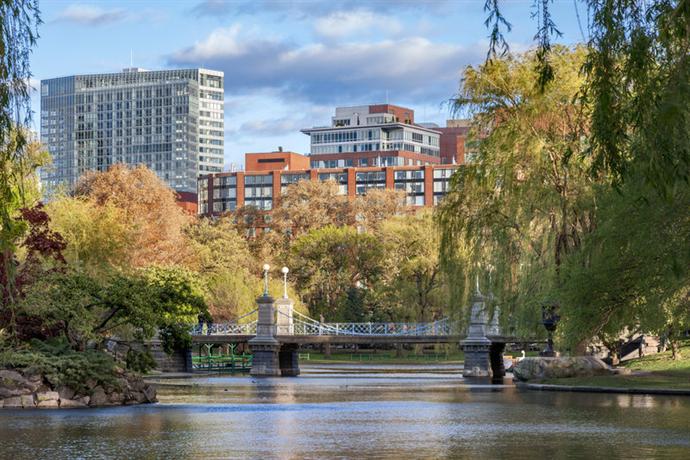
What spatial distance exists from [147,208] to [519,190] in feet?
169

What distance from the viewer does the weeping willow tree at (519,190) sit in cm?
4544

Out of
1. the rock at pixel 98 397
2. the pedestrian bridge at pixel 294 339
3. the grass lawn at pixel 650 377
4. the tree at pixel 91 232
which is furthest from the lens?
the tree at pixel 91 232

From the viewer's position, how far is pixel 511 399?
42.5m

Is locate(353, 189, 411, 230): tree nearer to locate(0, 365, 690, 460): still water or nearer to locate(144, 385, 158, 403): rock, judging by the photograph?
locate(0, 365, 690, 460): still water

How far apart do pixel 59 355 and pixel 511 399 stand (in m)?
14.2

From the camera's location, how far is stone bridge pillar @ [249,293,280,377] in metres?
74.9

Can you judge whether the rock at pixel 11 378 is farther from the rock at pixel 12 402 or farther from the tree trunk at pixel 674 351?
the tree trunk at pixel 674 351

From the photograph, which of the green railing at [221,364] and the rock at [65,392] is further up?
the rock at [65,392]

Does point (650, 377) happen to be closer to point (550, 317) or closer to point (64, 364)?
point (550, 317)

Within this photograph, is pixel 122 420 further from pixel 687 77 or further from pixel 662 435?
pixel 687 77

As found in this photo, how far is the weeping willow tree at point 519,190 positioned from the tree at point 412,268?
46563 millimetres

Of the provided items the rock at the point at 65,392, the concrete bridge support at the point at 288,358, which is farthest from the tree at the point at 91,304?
the concrete bridge support at the point at 288,358

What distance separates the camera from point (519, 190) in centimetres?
4616

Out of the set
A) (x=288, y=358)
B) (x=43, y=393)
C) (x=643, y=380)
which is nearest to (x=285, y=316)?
(x=288, y=358)
